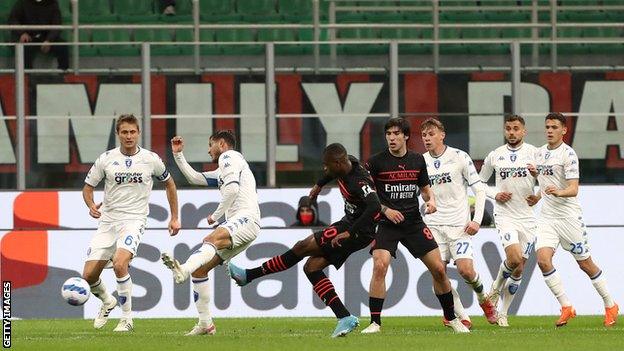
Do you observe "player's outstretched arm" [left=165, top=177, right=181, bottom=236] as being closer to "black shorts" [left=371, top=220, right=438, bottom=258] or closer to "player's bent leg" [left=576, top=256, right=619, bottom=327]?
"black shorts" [left=371, top=220, right=438, bottom=258]

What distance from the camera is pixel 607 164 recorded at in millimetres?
19938

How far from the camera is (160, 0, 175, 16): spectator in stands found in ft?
79.3

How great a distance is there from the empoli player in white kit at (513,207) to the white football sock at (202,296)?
344 centimetres

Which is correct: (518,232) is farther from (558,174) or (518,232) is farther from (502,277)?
(558,174)

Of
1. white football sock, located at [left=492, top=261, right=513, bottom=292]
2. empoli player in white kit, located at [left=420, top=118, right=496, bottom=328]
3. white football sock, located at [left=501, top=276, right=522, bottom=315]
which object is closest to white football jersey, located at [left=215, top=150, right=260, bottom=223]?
empoli player in white kit, located at [left=420, top=118, right=496, bottom=328]

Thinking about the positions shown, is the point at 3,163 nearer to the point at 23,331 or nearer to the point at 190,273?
the point at 23,331

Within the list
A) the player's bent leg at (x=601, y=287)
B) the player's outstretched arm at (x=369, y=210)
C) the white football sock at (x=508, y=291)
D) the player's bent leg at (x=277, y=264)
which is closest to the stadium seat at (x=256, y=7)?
the white football sock at (x=508, y=291)

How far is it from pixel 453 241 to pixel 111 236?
343 cm

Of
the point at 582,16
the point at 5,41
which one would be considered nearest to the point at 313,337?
the point at 5,41

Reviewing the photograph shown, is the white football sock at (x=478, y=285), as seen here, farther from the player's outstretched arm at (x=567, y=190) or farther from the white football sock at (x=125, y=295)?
the white football sock at (x=125, y=295)

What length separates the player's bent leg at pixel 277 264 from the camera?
13.1 m

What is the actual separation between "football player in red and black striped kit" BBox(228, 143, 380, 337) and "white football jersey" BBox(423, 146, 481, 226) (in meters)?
2.15

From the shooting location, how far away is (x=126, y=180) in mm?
14617

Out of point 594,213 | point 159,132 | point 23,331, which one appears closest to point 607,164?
point 594,213
